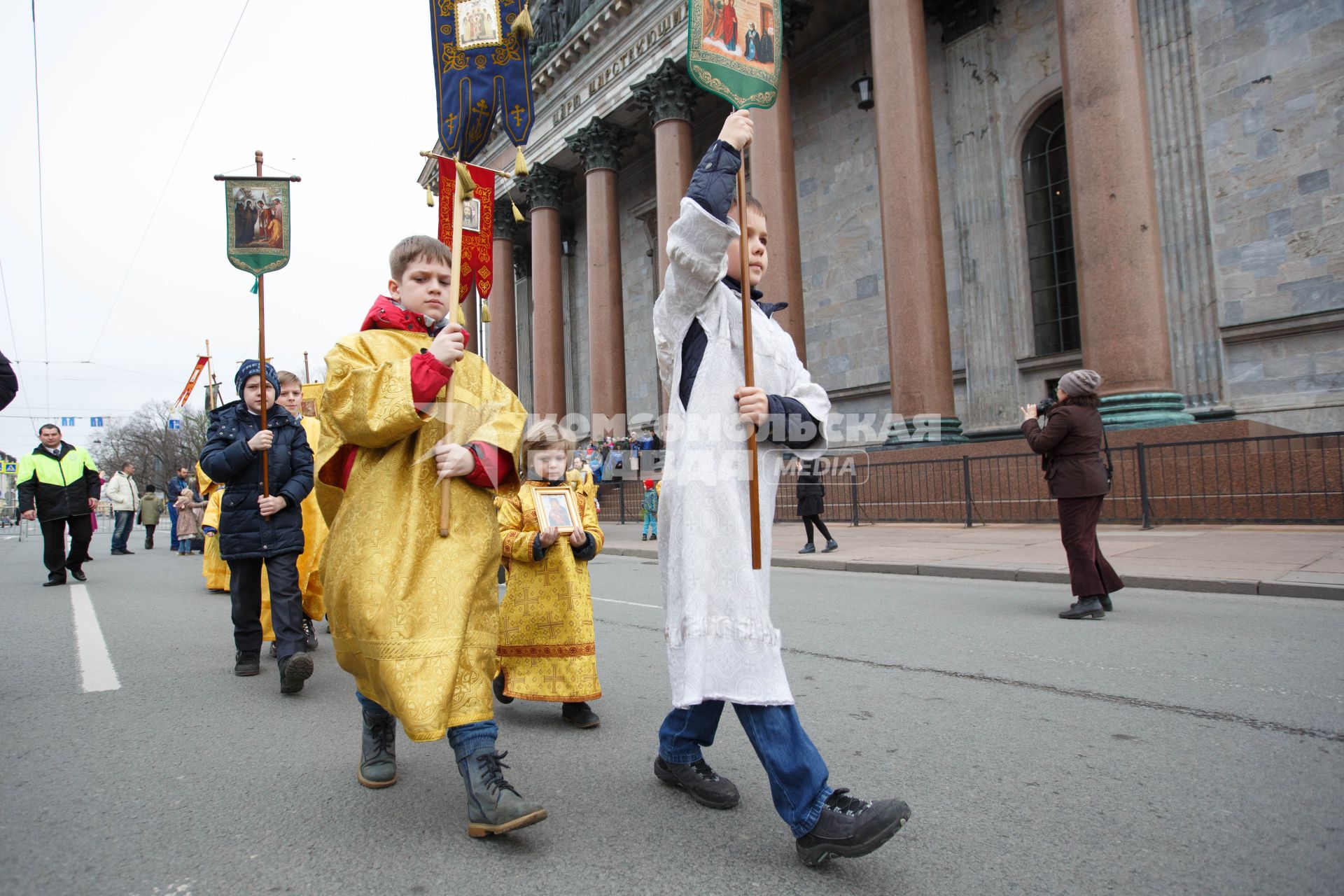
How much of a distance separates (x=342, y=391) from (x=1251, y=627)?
6328 mm

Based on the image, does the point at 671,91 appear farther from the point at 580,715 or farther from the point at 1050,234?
the point at 580,715

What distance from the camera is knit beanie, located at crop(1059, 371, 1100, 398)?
694 cm

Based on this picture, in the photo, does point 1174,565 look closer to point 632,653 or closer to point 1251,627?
point 1251,627

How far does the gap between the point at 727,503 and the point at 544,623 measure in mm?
2031

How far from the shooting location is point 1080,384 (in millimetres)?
6953

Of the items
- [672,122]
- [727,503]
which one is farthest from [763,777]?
[672,122]

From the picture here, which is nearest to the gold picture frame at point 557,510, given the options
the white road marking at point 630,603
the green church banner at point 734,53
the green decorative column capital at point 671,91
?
the green church banner at point 734,53

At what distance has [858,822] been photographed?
2.40 meters

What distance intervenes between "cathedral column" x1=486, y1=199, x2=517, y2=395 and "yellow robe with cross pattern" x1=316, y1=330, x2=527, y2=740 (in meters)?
29.4

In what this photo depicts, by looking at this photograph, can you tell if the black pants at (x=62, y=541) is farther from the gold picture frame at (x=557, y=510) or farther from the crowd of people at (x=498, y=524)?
the crowd of people at (x=498, y=524)

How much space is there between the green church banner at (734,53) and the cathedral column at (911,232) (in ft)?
45.1

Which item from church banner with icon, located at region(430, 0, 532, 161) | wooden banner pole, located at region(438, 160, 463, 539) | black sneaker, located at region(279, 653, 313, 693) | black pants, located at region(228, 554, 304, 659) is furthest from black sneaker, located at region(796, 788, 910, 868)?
black pants, located at region(228, 554, 304, 659)

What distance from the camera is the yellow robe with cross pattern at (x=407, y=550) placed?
2.76m

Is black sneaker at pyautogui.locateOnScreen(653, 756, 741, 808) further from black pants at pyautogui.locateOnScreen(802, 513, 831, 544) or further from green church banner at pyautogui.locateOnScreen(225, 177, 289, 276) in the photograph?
black pants at pyautogui.locateOnScreen(802, 513, 831, 544)
